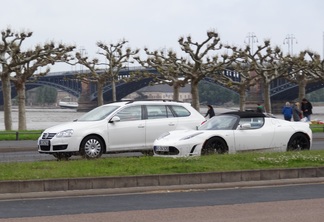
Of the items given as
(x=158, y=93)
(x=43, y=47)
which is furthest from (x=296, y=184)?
(x=158, y=93)

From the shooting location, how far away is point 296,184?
12719mm

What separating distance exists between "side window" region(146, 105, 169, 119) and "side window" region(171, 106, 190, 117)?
0.90 ft

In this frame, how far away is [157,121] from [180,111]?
0.85 meters

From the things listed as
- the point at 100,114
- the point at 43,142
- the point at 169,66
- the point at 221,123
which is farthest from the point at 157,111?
the point at 169,66

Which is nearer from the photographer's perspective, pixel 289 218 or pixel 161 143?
pixel 289 218

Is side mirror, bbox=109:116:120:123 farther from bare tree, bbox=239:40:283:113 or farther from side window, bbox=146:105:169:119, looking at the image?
bare tree, bbox=239:40:283:113

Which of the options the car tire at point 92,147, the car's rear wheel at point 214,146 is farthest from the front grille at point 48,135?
the car's rear wheel at point 214,146

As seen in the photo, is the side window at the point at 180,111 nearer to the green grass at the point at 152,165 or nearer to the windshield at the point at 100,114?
the windshield at the point at 100,114

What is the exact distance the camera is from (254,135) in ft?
55.3

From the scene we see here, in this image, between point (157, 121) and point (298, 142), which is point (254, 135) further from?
point (157, 121)

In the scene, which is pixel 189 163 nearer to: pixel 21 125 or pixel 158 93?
pixel 21 125

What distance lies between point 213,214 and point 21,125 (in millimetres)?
28768

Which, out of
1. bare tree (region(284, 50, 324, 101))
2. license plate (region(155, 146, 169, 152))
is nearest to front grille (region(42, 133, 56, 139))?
license plate (region(155, 146, 169, 152))

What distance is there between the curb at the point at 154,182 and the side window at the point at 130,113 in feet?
18.4
